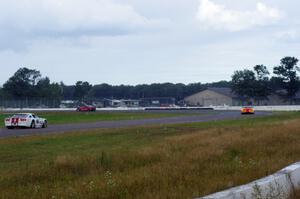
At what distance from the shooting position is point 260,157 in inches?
527

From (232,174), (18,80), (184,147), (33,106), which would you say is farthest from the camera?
(18,80)

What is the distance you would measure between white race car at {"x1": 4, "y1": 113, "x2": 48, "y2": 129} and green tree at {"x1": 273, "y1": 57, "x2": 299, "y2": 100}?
86.1 metres

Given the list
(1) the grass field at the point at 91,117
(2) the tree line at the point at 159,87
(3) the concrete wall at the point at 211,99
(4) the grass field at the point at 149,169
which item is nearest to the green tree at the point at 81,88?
(2) the tree line at the point at 159,87

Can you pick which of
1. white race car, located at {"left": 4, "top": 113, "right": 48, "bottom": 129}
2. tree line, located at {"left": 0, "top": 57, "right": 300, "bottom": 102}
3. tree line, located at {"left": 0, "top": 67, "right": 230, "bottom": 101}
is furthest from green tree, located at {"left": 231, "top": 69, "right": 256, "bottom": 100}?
white race car, located at {"left": 4, "top": 113, "right": 48, "bottom": 129}

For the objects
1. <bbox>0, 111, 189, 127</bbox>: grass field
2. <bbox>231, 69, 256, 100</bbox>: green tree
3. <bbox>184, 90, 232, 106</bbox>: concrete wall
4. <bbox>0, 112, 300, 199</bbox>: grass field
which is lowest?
<bbox>0, 112, 300, 199</bbox>: grass field

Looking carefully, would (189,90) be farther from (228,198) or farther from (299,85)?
(228,198)

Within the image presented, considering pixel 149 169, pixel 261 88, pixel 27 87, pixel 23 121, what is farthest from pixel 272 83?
pixel 149 169

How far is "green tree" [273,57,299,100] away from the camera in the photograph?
114500 mm

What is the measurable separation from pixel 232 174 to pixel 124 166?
10.3 ft

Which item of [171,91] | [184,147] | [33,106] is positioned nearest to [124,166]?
[184,147]

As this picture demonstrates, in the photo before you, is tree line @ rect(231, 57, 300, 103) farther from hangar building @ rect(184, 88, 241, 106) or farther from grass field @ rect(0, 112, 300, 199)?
grass field @ rect(0, 112, 300, 199)

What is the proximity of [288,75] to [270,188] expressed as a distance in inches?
4361

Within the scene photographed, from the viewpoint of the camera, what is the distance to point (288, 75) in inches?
4537

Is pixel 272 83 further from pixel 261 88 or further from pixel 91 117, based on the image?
pixel 91 117
